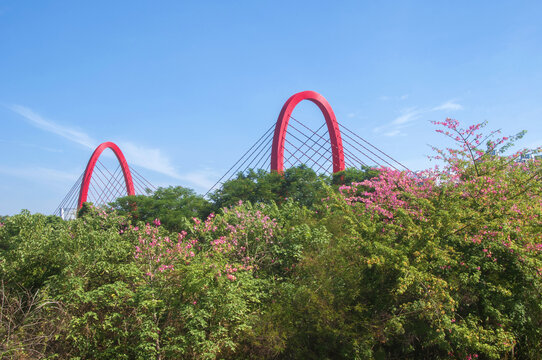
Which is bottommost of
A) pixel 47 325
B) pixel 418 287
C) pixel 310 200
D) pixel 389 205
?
pixel 47 325

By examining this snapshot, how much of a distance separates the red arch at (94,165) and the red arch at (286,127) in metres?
20.1

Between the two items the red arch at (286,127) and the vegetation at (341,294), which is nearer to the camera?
the vegetation at (341,294)

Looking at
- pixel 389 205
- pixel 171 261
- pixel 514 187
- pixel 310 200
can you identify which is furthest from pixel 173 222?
pixel 514 187

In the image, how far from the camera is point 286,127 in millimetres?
24094

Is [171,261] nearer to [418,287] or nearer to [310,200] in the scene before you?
[418,287]

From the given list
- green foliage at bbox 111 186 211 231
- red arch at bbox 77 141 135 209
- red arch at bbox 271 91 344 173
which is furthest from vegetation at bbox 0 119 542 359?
red arch at bbox 77 141 135 209

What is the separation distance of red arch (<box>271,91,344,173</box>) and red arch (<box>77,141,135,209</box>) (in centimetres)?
2005

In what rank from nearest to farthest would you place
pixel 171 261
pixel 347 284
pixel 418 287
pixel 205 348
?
pixel 418 287
pixel 205 348
pixel 347 284
pixel 171 261

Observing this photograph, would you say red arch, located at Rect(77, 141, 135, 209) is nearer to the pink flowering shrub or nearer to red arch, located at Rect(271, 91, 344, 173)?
red arch, located at Rect(271, 91, 344, 173)

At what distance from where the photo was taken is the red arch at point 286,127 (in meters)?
23.5

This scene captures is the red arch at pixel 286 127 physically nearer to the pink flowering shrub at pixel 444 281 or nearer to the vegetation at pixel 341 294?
the vegetation at pixel 341 294

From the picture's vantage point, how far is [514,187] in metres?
8.84

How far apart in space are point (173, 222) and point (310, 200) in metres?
7.09

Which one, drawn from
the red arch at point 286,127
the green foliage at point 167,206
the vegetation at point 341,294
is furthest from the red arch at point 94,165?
the vegetation at point 341,294
